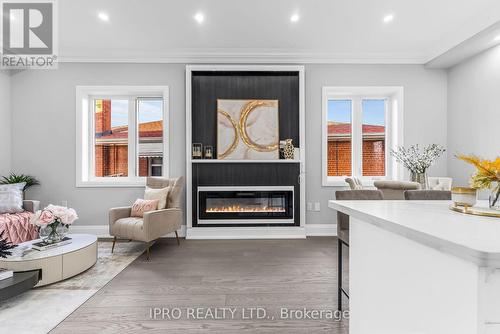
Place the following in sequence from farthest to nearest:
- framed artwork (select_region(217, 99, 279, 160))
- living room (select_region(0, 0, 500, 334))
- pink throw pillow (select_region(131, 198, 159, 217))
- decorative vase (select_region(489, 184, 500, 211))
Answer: framed artwork (select_region(217, 99, 279, 160)), pink throw pillow (select_region(131, 198, 159, 217)), living room (select_region(0, 0, 500, 334)), decorative vase (select_region(489, 184, 500, 211))

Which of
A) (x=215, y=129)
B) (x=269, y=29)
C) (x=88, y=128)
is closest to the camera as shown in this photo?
(x=269, y=29)

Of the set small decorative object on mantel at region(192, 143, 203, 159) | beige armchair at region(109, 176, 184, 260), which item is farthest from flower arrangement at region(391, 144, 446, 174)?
beige armchair at region(109, 176, 184, 260)

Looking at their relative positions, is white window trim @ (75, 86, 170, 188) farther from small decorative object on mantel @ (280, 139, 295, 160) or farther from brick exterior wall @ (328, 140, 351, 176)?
brick exterior wall @ (328, 140, 351, 176)

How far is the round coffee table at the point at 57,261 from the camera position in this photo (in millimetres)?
2268

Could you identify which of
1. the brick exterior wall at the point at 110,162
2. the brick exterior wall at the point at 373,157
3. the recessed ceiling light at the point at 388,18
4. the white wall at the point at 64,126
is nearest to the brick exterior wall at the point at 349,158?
the brick exterior wall at the point at 373,157

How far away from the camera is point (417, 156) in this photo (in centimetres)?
367

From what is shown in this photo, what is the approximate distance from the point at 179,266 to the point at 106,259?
986mm

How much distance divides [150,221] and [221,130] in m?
1.76

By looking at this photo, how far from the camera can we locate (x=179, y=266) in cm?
290

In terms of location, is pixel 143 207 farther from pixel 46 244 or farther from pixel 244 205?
A: pixel 244 205

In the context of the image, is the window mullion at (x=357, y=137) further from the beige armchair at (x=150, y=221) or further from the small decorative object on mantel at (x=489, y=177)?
the small decorative object on mantel at (x=489, y=177)

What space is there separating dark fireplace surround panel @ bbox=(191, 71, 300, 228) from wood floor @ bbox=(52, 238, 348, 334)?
2.39 feet

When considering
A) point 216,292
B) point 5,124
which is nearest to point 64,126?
point 5,124

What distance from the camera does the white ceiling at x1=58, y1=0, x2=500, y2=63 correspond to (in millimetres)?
3096
